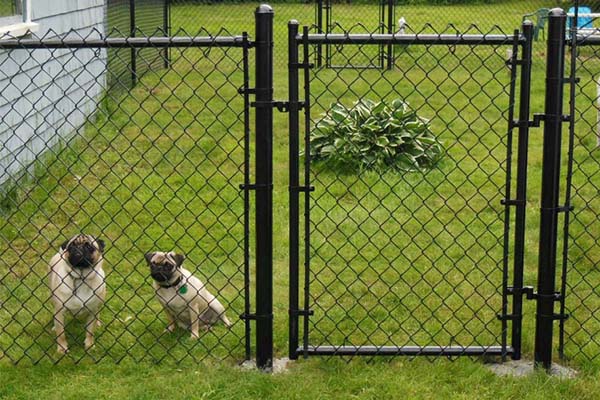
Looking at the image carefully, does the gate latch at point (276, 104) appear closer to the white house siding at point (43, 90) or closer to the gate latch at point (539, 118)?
the gate latch at point (539, 118)

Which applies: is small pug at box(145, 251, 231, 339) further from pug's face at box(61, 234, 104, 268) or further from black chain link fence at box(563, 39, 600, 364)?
black chain link fence at box(563, 39, 600, 364)

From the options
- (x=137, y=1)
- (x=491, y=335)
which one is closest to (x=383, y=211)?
(x=491, y=335)

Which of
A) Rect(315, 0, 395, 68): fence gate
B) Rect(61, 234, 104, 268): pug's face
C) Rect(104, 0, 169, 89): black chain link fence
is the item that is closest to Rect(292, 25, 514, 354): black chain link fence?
Rect(61, 234, 104, 268): pug's face

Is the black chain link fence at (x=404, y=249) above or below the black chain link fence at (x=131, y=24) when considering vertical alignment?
below

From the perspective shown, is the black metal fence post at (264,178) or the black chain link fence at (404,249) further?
the black chain link fence at (404,249)

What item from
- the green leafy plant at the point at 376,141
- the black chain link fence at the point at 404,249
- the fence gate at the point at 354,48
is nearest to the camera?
the black chain link fence at the point at 404,249

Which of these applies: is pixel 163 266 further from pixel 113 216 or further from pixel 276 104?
pixel 113 216

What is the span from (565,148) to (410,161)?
180 centimetres

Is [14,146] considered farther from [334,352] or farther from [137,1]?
[137,1]

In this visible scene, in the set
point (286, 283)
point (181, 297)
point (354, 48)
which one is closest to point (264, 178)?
point (181, 297)

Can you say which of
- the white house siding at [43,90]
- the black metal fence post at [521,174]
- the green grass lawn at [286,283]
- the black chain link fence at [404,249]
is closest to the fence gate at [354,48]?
the white house siding at [43,90]

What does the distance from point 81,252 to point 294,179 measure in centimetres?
116

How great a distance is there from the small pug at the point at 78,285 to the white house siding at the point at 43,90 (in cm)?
120

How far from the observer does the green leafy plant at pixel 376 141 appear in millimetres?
8086
